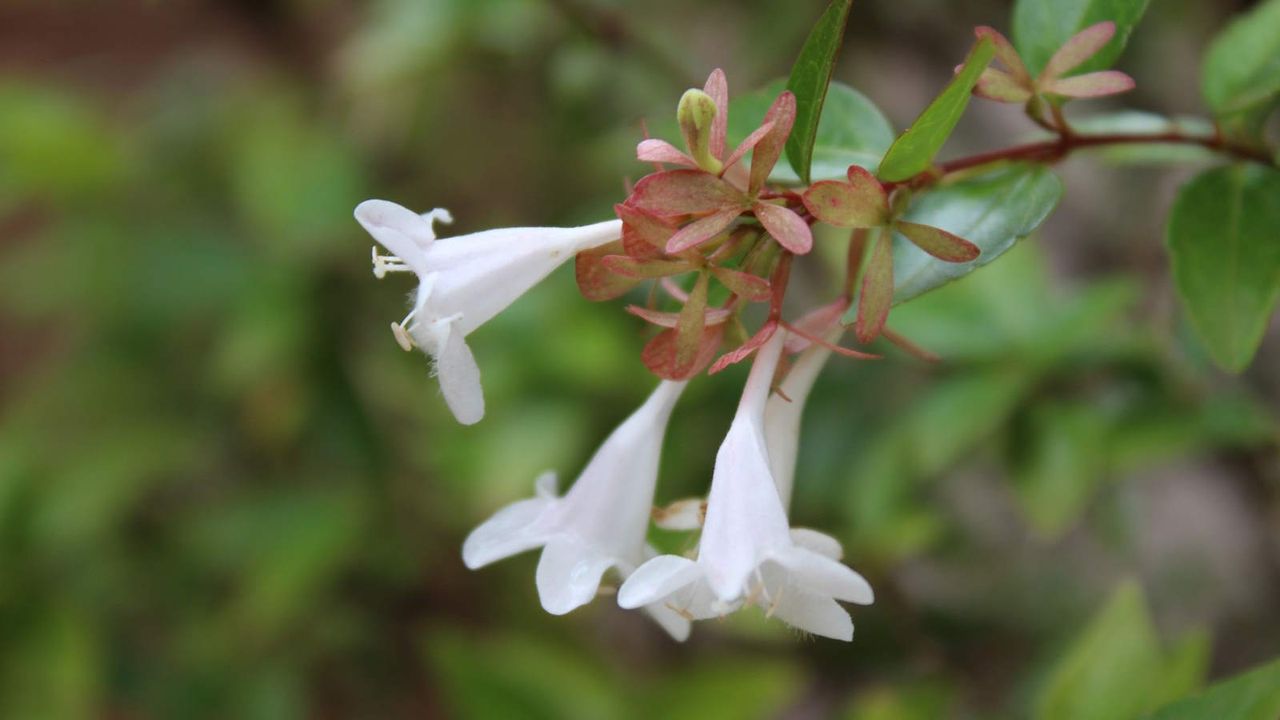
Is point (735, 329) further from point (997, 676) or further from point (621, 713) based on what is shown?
point (997, 676)

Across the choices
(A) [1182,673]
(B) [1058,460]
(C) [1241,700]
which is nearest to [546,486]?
(C) [1241,700]

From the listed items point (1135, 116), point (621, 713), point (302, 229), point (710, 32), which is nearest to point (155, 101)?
point (302, 229)

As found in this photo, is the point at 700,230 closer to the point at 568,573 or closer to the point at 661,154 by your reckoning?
the point at 661,154

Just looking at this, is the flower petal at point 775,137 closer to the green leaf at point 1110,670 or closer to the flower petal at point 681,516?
the flower petal at point 681,516

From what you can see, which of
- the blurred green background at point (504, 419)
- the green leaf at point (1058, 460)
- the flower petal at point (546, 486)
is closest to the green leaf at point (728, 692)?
the blurred green background at point (504, 419)

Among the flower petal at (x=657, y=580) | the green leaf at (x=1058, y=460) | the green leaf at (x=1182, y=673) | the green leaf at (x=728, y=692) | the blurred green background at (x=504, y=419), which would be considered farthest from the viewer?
the green leaf at (x=728, y=692)

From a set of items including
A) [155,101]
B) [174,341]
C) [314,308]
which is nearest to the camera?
[314,308]
